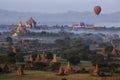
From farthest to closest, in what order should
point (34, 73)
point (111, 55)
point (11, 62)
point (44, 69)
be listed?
point (111, 55), point (11, 62), point (44, 69), point (34, 73)

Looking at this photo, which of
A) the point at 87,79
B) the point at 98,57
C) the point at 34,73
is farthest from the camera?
the point at 98,57

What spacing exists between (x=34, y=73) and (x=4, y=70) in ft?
8.78

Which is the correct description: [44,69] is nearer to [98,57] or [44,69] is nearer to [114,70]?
[114,70]

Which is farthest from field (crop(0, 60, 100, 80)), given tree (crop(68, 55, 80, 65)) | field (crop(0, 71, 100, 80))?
A: tree (crop(68, 55, 80, 65))

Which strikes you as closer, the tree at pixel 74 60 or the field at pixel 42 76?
the field at pixel 42 76

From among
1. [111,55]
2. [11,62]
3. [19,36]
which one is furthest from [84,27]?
[11,62]

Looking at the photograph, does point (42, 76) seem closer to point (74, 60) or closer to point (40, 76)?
point (40, 76)

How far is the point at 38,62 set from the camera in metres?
45.0

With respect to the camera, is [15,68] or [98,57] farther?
[98,57]

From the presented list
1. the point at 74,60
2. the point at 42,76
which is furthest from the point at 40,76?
the point at 74,60

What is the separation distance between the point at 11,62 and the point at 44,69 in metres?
4.89

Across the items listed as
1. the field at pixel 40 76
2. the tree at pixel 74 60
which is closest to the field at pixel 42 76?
the field at pixel 40 76

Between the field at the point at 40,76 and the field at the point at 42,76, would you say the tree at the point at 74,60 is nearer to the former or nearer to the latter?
the field at the point at 40,76

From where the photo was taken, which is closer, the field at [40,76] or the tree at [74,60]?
the field at [40,76]
